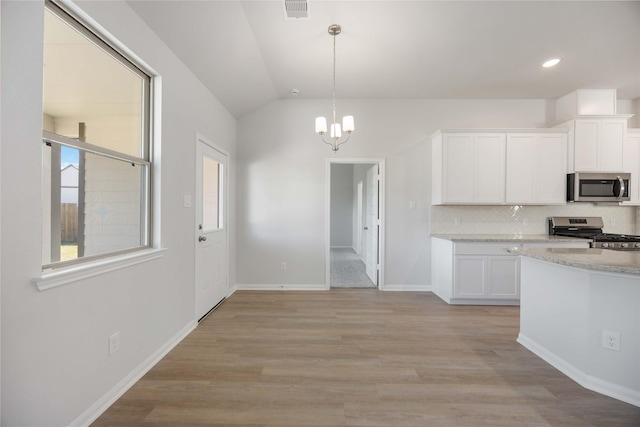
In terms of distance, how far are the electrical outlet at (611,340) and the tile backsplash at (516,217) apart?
2.44 metres

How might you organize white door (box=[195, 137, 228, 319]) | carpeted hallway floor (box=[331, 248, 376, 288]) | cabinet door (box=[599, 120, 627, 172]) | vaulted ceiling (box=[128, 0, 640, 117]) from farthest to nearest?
1. carpeted hallway floor (box=[331, 248, 376, 288])
2. cabinet door (box=[599, 120, 627, 172])
3. white door (box=[195, 137, 228, 319])
4. vaulted ceiling (box=[128, 0, 640, 117])

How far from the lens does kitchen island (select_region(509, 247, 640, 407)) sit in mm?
1848

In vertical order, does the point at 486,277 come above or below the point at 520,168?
below

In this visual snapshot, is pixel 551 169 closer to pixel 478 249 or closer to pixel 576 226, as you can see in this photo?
pixel 576 226

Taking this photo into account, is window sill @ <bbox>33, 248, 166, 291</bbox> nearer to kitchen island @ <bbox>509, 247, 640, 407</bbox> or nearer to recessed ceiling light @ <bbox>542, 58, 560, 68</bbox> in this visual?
kitchen island @ <bbox>509, 247, 640, 407</bbox>

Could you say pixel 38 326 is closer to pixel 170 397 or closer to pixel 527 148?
pixel 170 397

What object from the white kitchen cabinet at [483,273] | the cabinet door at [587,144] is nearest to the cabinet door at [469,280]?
the white kitchen cabinet at [483,273]

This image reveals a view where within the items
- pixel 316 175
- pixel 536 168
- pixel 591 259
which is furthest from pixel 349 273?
pixel 591 259

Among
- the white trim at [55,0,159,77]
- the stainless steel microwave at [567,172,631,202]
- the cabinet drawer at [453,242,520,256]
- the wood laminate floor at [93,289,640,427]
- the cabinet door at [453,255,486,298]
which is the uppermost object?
the white trim at [55,0,159,77]

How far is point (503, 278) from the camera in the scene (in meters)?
3.72

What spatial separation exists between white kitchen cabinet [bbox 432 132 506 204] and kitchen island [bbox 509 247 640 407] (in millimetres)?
1647

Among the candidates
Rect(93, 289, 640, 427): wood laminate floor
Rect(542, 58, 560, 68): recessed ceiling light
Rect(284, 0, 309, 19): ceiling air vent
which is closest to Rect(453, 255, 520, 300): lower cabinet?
Rect(93, 289, 640, 427): wood laminate floor

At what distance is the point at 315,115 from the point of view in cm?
438

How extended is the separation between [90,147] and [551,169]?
203 inches
